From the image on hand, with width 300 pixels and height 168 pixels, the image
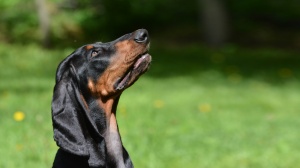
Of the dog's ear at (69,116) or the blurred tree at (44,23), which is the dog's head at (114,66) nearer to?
the dog's ear at (69,116)

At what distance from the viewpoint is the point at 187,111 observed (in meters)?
9.78

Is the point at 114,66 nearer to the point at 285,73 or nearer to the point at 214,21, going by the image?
the point at 285,73

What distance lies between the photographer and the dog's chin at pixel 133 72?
420 cm

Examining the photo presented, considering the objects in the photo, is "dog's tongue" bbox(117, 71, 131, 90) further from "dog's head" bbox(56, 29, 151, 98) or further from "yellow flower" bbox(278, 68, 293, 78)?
"yellow flower" bbox(278, 68, 293, 78)

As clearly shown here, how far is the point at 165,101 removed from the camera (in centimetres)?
1073

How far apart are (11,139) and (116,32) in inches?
468

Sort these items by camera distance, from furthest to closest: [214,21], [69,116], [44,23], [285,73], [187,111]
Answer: [214,21] → [44,23] → [285,73] → [187,111] → [69,116]

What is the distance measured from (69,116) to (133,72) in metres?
0.47

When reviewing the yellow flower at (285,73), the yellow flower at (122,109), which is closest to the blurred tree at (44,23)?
the yellow flower at (285,73)

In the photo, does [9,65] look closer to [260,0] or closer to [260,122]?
[260,122]

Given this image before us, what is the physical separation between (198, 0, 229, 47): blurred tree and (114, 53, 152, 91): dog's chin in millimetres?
14168

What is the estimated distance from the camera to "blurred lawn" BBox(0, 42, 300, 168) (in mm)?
7008

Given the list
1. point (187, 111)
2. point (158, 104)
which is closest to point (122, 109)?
point (158, 104)

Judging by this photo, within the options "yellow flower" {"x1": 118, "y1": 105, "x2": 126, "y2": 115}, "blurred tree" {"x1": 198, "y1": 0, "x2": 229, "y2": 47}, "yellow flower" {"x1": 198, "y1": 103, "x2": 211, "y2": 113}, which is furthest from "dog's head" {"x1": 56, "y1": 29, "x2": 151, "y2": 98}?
"blurred tree" {"x1": 198, "y1": 0, "x2": 229, "y2": 47}
